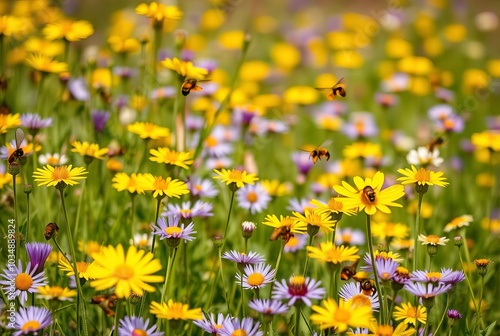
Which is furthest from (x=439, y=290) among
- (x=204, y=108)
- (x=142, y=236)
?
(x=204, y=108)

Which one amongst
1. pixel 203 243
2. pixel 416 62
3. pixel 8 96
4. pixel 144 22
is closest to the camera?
pixel 203 243

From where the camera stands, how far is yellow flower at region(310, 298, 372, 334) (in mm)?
1004

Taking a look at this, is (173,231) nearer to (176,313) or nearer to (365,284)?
(176,313)

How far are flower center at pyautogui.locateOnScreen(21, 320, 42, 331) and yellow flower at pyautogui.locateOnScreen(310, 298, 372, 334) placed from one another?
0.44m

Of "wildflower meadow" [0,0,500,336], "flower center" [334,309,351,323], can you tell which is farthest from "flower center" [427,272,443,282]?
"flower center" [334,309,351,323]

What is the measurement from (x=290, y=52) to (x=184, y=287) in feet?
7.41

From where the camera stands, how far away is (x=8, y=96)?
81.7 inches

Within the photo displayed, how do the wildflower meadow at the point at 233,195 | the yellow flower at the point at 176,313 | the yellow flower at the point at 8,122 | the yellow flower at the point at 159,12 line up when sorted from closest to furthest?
1. the yellow flower at the point at 176,313
2. the wildflower meadow at the point at 233,195
3. the yellow flower at the point at 8,122
4. the yellow flower at the point at 159,12

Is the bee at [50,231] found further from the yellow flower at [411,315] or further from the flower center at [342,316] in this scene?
the yellow flower at [411,315]

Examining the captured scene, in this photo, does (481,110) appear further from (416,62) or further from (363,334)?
(363,334)

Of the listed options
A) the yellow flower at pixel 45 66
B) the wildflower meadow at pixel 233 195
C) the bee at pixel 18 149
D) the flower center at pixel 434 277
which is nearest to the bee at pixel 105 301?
the wildflower meadow at pixel 233 195

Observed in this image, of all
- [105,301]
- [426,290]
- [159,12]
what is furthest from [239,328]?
[159,12]

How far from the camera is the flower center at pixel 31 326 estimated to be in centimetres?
106

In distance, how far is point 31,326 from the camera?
3.51 ft
